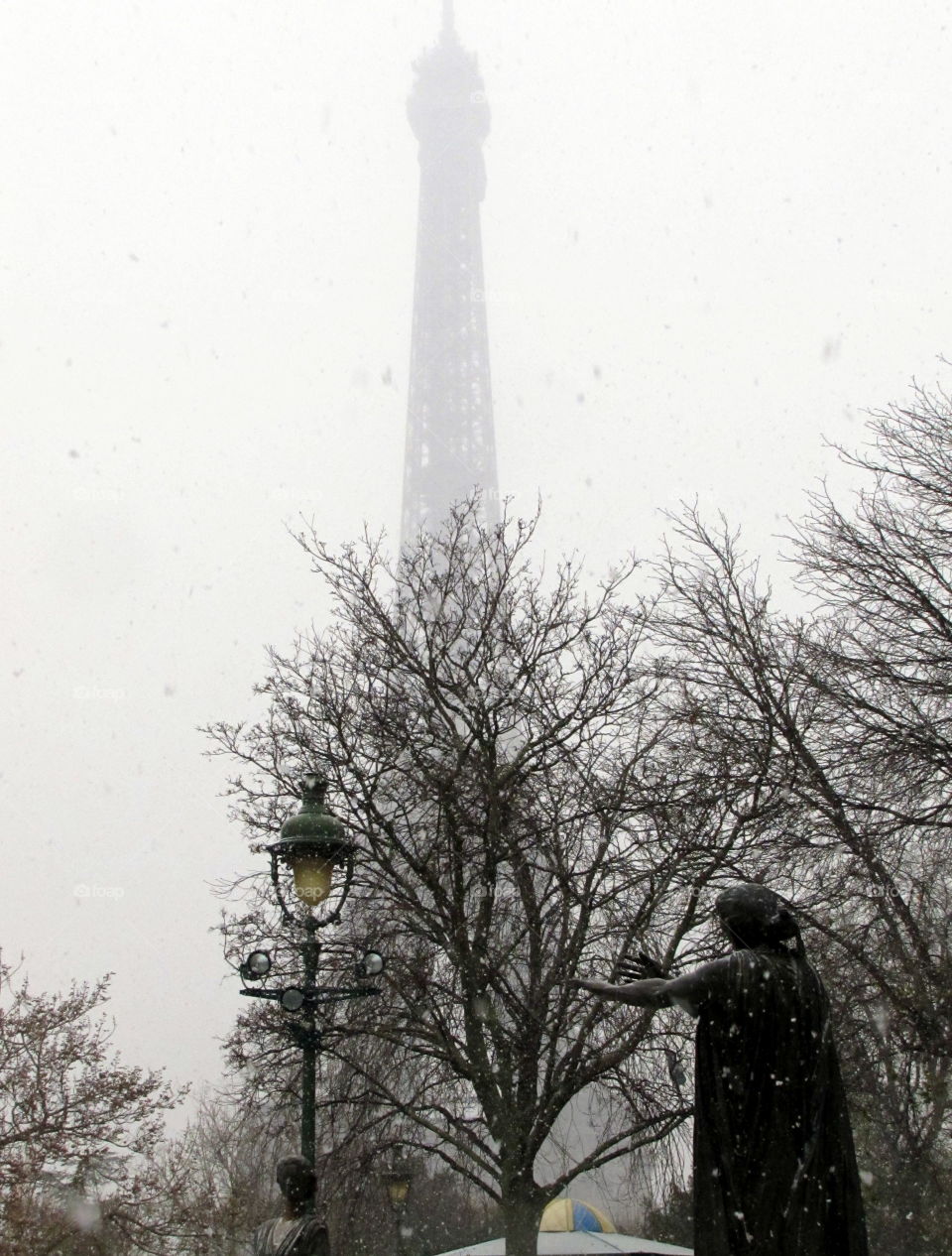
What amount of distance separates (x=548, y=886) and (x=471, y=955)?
6.25 feet

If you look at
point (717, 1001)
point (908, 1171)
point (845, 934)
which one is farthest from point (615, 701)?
point (717, 1001)

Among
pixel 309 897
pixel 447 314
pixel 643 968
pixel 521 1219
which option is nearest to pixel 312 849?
pixel 309 897

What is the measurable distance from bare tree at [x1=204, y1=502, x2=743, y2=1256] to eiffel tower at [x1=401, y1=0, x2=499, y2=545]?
81.1 meters

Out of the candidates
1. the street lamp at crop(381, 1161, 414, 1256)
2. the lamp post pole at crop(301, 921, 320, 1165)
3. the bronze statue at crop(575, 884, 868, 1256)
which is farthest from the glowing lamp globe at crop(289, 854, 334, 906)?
the street lamp at crop(381, 1161, 414, 1256)

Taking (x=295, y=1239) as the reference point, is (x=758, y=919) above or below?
above

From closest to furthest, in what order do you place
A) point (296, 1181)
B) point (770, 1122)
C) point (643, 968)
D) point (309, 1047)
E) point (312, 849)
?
point (770, 1122) → point (643, 968) → point (296, 1181) → point (312, 849) → point (309, 1047)

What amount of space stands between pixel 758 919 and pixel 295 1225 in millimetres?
2551

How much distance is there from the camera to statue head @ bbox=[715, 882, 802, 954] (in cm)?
442

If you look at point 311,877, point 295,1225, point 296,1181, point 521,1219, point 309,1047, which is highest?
point 311,877

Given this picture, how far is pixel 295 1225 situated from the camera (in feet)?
17.9

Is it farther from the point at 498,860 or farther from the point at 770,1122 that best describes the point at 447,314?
the point at 770,1122

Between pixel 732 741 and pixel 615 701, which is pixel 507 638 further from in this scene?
pixel 732 741

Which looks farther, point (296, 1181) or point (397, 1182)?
point (397, 1182)

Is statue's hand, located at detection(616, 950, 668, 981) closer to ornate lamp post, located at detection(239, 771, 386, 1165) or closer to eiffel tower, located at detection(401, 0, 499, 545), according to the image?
ornate lamp post, located at detection(239, 771, 386, 1165)
